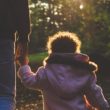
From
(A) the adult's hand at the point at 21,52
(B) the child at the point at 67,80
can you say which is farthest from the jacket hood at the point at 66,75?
(A) the adult's hand at the point at 21,52

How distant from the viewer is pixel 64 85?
5.44 meters

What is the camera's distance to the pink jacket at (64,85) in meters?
5.43

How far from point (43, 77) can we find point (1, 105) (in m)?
0.98

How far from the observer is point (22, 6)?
15.6 ft

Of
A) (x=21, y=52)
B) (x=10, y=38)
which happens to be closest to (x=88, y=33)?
(x=21, y=52)

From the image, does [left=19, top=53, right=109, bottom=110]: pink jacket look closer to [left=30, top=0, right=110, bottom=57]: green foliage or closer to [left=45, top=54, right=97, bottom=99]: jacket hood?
[left=45, top=54, right=97, bottom=99]: jacket hood

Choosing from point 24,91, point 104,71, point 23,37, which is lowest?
point 104,71

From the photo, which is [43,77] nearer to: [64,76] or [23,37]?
[64,76]

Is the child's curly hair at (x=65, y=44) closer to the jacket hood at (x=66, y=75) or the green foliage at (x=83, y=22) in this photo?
the jacket hood at (x=66, y=75)

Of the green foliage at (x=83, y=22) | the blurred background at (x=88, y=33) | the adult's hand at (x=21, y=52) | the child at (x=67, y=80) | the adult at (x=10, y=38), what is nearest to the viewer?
the adult at (x=10, y=38)

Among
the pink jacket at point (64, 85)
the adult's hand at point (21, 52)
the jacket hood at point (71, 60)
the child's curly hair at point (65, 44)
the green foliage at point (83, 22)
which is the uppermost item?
the adult's hand at point (21, 52)

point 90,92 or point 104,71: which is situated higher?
point 90,92

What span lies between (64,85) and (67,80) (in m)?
0.05

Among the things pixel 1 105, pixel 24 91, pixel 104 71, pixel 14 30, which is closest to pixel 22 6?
pixel 14 30
